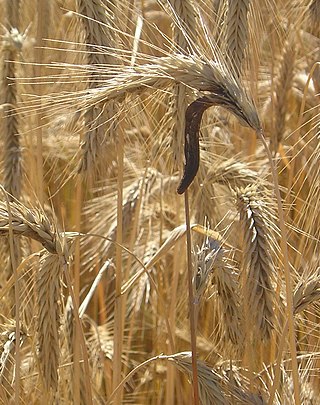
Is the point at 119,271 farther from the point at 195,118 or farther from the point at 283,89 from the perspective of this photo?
the point at 283,89

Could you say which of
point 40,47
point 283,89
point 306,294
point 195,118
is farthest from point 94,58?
point 283,89

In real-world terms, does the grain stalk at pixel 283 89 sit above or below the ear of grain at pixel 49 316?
above

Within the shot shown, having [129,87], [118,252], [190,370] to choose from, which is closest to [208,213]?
[118,252]

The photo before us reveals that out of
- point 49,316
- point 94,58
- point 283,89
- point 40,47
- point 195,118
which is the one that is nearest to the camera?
point 195,118

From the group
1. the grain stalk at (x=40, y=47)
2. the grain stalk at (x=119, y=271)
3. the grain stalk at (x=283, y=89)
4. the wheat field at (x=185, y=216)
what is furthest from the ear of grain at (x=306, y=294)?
the grain stalk at (x=283, y=89)

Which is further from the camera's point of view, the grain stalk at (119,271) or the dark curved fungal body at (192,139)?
the grain stalk at (119,271)

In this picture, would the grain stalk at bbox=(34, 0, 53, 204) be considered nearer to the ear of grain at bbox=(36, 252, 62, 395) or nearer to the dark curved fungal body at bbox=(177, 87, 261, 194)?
the ear of grain at bbox=(36, 252, 62, 395)

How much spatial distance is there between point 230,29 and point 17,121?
0.63 meters

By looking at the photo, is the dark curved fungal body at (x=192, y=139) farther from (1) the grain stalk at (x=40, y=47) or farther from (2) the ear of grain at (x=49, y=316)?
(1) the grain stalk at (x=40, y=47)

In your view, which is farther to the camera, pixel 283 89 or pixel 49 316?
pixel 283 89

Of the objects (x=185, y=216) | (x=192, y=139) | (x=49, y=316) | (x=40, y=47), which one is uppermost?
(x=40, y=47)

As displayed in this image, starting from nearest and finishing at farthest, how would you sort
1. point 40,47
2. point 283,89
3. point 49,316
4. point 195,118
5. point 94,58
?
point 195,118
point 49,316
point 94,58
point 40,47
point 283,89

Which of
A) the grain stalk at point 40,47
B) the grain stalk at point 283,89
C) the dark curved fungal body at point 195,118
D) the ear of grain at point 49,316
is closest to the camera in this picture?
the dark curved fungal body at point 195,118

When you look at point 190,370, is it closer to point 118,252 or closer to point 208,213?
point 118,252
